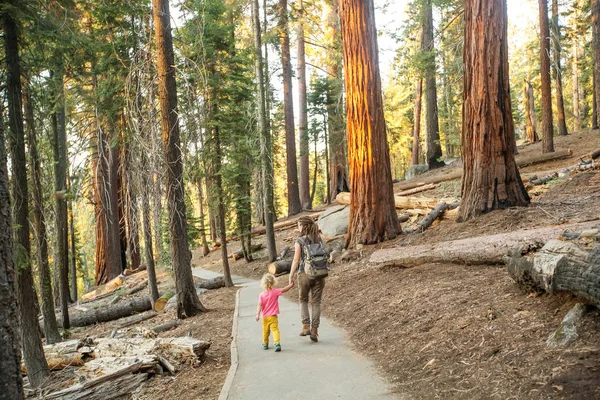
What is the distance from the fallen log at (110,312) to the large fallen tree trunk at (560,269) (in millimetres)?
12989

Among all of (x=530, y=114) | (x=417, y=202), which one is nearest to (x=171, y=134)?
(x=417, y=202)

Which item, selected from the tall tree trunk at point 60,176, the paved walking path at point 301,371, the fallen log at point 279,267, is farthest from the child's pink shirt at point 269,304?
the fallen log at point 279,267

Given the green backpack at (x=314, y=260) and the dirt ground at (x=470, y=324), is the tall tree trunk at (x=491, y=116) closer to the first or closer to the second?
the dirt ground at (x=470, y=324)

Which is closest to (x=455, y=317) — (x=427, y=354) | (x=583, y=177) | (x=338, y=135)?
(x=427, y=354)

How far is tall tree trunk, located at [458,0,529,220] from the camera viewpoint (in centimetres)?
959

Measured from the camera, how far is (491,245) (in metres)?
7.18

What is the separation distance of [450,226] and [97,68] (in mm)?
10420

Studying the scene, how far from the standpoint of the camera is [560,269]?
4574 mm

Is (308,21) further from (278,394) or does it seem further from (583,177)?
(278,394)

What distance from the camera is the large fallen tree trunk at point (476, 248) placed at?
6688 mm

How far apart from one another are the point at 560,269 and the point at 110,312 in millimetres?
14257

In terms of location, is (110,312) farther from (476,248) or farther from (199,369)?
(476,248)

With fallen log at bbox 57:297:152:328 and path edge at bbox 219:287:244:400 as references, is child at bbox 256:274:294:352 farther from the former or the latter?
fallen log at bbox 57:297:152:328

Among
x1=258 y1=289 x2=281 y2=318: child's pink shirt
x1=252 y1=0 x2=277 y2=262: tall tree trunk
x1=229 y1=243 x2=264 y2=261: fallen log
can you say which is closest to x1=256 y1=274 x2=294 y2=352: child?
x1=258 y1=289 x2=281 y2=318: child's pink shirt
